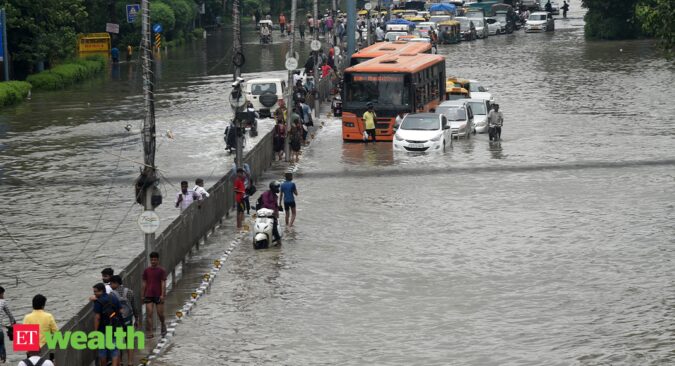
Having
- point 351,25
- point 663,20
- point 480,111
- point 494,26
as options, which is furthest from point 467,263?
point 494,26

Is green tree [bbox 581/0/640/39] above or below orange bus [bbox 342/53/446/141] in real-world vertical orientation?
above

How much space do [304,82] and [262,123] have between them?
733cm

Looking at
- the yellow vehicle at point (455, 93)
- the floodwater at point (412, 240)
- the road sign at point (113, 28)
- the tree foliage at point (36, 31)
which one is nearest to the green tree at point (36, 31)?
the tree foliage at point (36, 31)

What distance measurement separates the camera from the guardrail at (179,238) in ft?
60.2

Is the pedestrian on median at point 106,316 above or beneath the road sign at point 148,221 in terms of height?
beneath

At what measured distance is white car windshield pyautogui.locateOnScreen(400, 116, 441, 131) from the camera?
4169 cm

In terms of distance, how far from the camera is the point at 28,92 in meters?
59.9

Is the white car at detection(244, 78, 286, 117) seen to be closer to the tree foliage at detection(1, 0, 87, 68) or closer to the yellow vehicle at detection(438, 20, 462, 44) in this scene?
the tree foliage at detection(1, 0, 87, 68)

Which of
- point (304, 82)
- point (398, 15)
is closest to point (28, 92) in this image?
point (304, 82)

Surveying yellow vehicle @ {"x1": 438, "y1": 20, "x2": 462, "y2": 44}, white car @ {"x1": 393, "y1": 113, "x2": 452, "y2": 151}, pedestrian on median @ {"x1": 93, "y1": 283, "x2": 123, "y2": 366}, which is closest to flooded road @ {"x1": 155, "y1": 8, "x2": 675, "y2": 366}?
white car @ {"x1": 393, "y1": 113, "x2": 452, "y2": 151}

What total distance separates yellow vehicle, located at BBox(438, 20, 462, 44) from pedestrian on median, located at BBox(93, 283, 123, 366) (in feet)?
231

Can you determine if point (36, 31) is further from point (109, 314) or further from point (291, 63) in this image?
point (109, 314)

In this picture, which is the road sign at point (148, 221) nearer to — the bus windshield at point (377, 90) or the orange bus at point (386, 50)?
the bus windshield at point (377, 90)

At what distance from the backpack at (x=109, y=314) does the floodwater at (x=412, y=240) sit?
127cm
